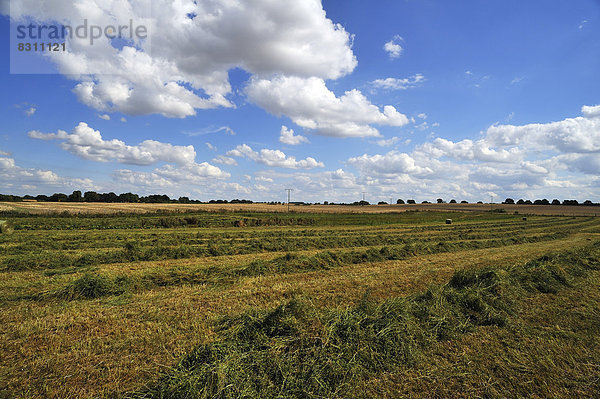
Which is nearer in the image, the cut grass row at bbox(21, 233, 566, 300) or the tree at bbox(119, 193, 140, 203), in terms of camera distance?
the cut grass row at bbox(21, 233, 566, 300)

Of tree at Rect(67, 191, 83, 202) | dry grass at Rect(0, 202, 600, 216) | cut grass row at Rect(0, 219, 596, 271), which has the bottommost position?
cut grass row at Rect(0, 219, 596, 271)

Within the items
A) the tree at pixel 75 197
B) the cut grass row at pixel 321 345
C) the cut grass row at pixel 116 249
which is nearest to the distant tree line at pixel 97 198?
the tree at pixel 75 197

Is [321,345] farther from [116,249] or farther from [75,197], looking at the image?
[75,197]

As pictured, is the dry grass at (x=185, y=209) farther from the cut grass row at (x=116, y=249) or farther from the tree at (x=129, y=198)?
the tree at (x=129, y=198)

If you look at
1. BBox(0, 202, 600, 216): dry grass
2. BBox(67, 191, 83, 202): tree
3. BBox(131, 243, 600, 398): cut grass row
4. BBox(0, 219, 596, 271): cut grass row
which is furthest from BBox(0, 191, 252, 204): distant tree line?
BBox(131, 243, 600, 398): cut grass row

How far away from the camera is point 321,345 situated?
16.5 ft

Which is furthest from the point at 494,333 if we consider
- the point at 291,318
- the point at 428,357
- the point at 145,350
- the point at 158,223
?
the point at 158,223

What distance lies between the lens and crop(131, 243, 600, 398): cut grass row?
414 centimetres

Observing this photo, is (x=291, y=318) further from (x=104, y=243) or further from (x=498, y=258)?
(x=104, y=243)

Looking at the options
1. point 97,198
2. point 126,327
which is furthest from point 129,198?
point 126,327

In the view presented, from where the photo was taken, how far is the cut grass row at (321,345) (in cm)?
414

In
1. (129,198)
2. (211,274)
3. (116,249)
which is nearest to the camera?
(211,274)

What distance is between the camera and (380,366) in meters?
4.87

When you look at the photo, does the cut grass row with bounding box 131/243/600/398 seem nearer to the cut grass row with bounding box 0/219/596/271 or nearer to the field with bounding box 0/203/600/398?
the field with bounding box 0/203/600/398
